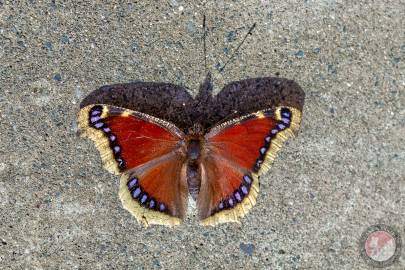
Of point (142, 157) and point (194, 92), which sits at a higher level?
point (194, 92)

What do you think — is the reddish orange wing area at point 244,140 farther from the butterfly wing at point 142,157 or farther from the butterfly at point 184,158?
the butterfly wing at point 142,157

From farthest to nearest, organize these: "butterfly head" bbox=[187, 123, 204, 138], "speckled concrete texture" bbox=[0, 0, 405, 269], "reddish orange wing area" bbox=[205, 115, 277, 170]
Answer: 1. "speckled concrete texture" bbox=[0, 0, 405, 269]
2. "butterfly head" bbox=[187, 123, 204, 138]
3. "reddish orange wing area" bbox=[205, 115, 277, 170]

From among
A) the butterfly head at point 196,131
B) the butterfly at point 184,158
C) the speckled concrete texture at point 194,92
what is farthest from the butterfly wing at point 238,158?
the speckled concrete texture at point 194,92

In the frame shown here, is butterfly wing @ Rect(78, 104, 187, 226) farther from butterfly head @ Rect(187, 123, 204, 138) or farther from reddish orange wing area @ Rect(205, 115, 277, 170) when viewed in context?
reddish orange wing area @ Rect(205, 115, 277, 170)

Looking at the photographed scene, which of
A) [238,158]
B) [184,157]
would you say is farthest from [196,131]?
[238,158]

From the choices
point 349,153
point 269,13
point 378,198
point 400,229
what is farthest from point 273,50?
point 400,229

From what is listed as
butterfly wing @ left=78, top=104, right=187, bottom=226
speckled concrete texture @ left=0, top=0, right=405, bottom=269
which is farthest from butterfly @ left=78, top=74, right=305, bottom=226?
speckled concrete texture @ left=0, top=0, right=405, bottom=269

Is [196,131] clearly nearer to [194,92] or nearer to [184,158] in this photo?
[184,158]
